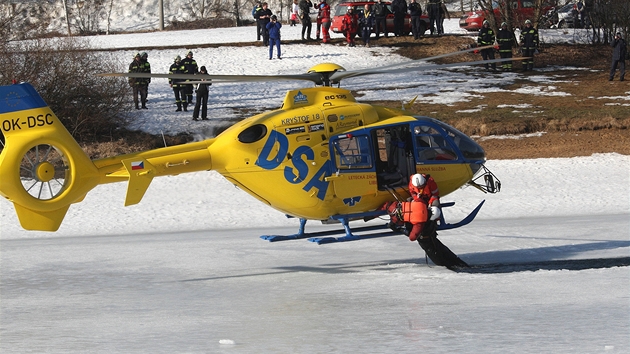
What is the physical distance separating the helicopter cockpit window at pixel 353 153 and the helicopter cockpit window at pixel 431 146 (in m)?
0.79

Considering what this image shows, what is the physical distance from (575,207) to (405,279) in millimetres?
7026

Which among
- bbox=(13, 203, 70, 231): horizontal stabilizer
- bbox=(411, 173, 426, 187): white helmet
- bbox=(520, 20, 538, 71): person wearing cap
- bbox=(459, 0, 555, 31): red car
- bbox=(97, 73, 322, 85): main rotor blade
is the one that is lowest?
bbox=(13, 203, 70, 231): horizontal stabilizer

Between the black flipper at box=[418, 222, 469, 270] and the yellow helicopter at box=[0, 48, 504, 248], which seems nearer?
the yellow helicopter at box=[0, 48, 504, 248]

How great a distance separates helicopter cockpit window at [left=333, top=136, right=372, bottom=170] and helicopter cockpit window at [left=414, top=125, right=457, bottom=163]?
0.79 metres

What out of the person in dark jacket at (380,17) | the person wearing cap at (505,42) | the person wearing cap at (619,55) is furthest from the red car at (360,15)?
the person wearing cap at (619,55)

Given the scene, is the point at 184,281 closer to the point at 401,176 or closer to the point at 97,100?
the point at 401,176

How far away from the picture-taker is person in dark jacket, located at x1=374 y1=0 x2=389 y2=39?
3273 cm

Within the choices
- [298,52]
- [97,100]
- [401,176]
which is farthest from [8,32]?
[401,176]

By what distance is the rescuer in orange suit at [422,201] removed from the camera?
1158 cm

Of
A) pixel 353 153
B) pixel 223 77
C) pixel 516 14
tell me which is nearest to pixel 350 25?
pixel 516 14

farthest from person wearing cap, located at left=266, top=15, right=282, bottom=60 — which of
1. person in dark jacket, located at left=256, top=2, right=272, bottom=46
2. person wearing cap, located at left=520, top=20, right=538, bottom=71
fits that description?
person wearing cap, located at left=520, top=20, right=538, bottom=71

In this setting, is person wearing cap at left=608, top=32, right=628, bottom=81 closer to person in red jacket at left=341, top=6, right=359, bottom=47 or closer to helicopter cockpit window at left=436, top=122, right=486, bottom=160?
person in red jacket at left=341, top=6, right=359, bottom=47

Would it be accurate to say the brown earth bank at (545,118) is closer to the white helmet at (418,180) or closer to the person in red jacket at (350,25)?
the person in red jacket at (350,25)

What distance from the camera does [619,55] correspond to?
27.9 metres
